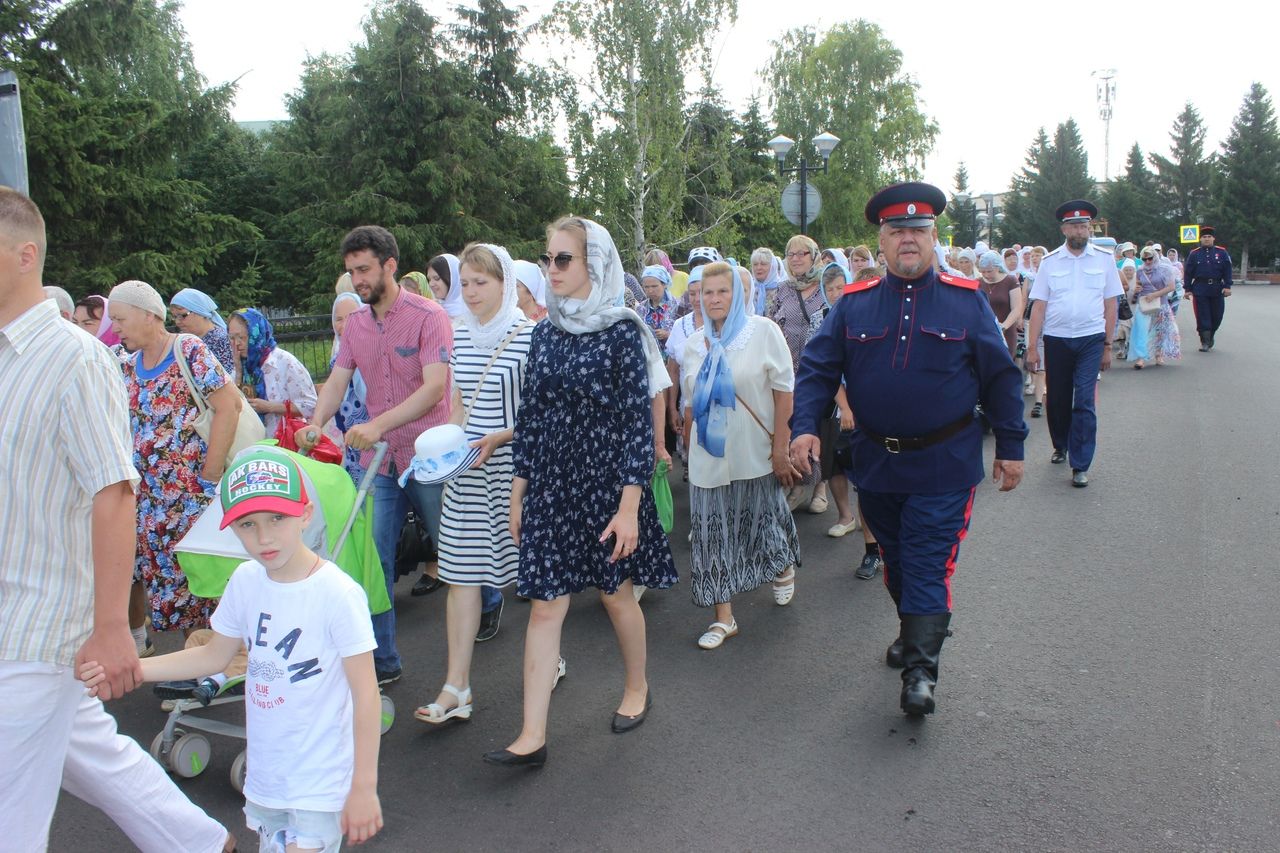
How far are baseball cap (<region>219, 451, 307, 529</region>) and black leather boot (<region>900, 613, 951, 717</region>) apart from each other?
8.30 ft

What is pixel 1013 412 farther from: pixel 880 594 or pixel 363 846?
pixel 363 846

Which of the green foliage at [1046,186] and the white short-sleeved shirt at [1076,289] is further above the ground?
the green foliage at [1046,186]

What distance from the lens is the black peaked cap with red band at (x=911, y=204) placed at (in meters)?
4.07

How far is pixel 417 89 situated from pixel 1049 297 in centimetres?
2272

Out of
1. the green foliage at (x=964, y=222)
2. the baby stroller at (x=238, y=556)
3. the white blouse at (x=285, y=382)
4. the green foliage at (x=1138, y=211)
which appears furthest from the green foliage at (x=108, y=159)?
the green foliage at (x=1138, y=211)

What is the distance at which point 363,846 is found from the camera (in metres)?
3.36

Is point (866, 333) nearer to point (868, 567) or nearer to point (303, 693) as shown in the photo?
point (868, 567)

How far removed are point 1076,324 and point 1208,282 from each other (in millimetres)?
10543

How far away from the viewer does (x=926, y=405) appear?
13.3 ft

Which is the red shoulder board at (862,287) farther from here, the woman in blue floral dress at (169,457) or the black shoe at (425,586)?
the black shoe at (425,586)

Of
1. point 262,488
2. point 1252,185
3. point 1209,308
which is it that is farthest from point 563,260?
point 1252,185

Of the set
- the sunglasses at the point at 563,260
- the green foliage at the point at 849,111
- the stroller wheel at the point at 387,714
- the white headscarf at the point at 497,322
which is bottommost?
the stroller wheel at the point at 387,714

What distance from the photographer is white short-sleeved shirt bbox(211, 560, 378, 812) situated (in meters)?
2.46

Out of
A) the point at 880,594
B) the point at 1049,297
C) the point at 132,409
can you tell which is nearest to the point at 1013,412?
the point at 880,594
